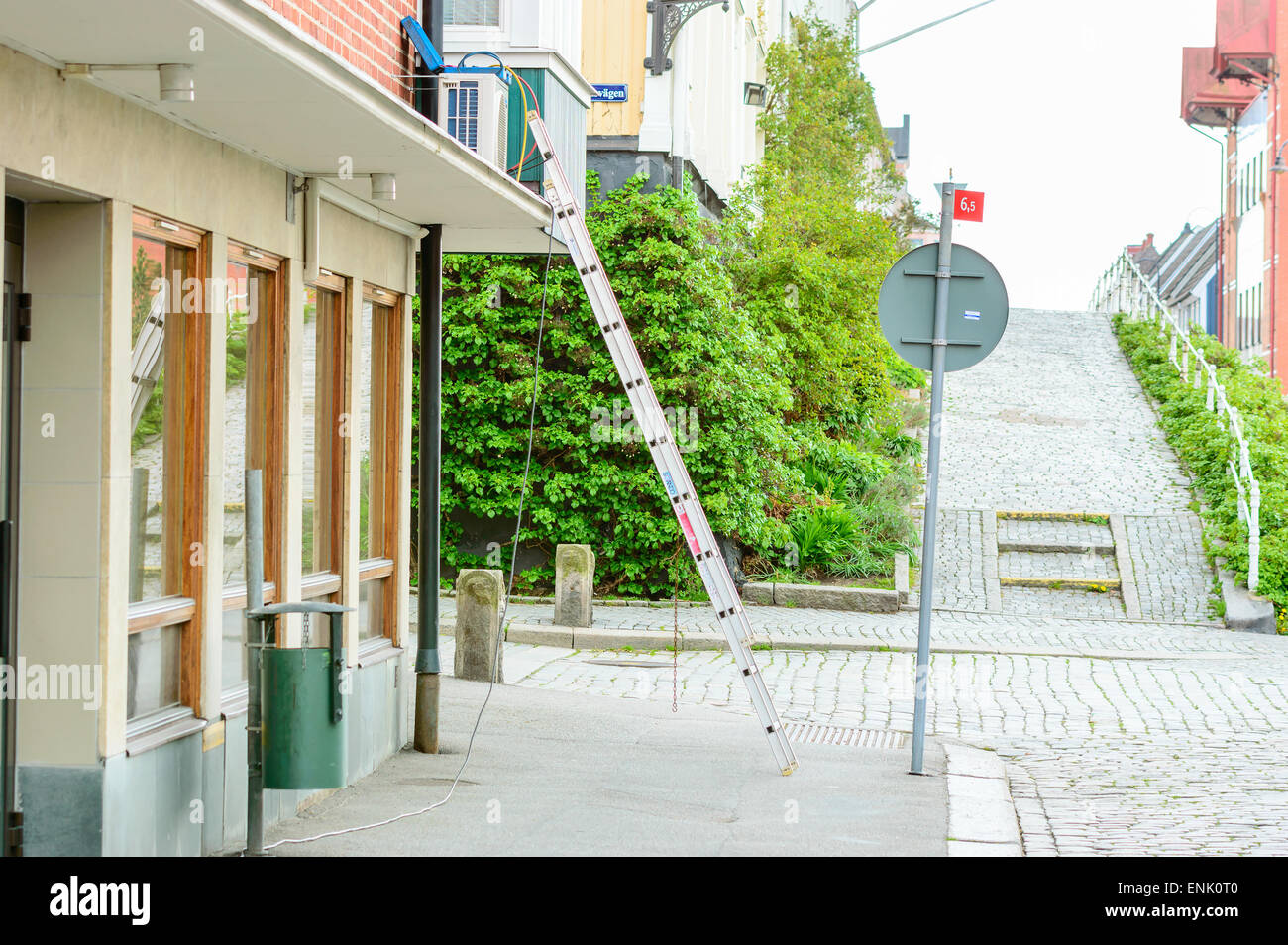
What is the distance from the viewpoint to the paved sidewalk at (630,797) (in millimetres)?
6488

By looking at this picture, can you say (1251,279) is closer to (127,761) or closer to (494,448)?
(494,448)

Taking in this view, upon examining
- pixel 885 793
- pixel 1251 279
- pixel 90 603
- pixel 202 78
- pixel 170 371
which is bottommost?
pixel 885 793

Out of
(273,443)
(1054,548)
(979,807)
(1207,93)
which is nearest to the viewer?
(273,443)

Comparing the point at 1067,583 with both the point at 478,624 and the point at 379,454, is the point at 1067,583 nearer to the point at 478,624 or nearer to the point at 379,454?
the point at 478,624

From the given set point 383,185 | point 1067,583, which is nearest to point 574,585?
point 1067,583

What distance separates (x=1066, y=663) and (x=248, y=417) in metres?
9.15

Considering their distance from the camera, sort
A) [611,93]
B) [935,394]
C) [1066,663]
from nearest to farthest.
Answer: [935,394], [1066,663], [611,93]

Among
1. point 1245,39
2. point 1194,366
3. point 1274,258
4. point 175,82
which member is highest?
point 1245,39

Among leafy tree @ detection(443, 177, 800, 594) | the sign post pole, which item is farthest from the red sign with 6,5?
leafy tree @ detection(443, 177, 800, 594)

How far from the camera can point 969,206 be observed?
26.0 feet

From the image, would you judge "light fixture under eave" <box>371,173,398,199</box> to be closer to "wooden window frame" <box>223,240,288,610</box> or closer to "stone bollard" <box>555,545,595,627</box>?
"wooden window frame" <box>223,240,288,610</box>

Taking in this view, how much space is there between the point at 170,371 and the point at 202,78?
1.33m

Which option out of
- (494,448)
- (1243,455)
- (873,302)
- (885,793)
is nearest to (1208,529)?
(1243,455)

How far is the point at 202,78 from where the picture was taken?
511cm
